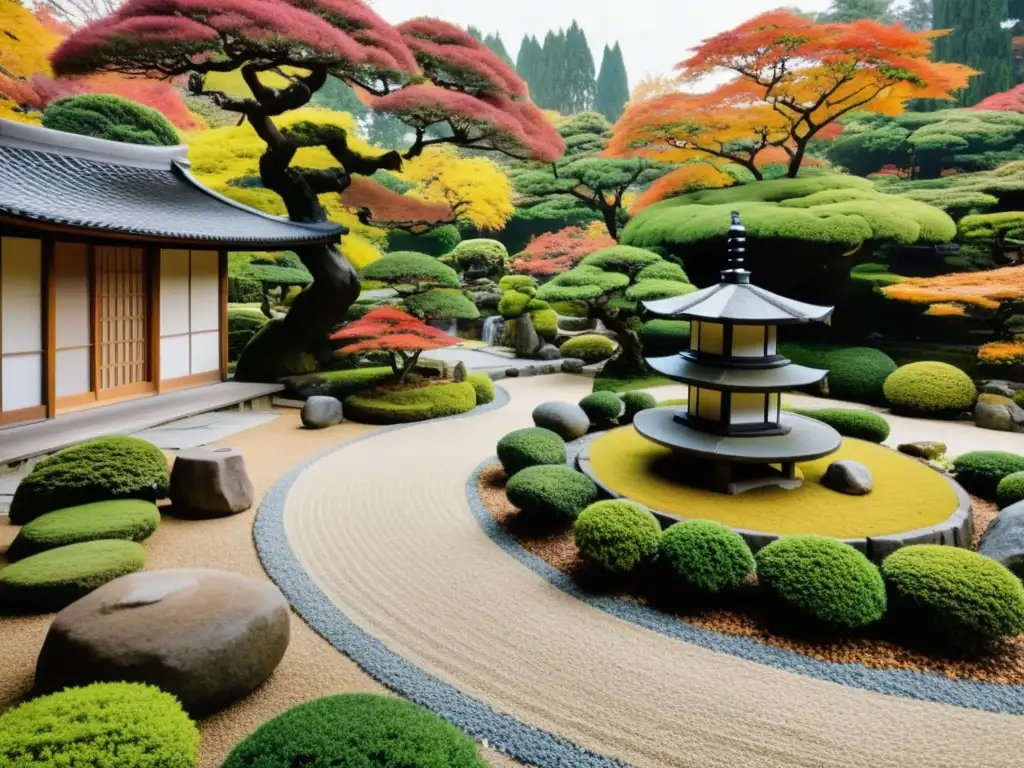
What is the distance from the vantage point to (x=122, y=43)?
973 cm

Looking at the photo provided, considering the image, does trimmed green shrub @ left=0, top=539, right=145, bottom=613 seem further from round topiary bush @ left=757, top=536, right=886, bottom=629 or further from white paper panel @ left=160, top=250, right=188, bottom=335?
white paper panel @ left=160, top=250, right=188, bottom=335

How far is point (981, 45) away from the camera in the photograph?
22.0 m

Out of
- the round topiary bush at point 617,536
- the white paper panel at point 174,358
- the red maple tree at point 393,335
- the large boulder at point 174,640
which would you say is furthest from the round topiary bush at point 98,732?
the white paper panel at point 174,358

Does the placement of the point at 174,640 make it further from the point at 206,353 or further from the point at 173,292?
the point at 206,353

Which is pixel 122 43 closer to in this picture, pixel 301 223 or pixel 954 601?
pixel 301 223

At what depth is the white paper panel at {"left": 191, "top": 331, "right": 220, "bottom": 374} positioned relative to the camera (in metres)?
11.6

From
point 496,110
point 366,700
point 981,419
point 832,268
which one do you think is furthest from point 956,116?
point 366,700

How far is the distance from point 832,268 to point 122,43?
46.1ft

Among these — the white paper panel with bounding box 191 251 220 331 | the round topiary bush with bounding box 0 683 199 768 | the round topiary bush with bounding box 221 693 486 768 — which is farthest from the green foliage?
the round topiary bush with bounding box 221 693 486 768

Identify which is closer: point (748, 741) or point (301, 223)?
point (748, 741)

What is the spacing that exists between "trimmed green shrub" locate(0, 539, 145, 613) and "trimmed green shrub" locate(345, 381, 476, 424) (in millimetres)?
5944

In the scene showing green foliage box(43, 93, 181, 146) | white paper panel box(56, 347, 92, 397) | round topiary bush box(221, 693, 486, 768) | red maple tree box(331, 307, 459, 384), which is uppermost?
green foliage box(43, 93, 181, 146)

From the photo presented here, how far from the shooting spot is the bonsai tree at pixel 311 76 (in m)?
9.79

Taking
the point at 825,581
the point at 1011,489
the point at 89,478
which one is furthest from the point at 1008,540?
the point at 89,478
